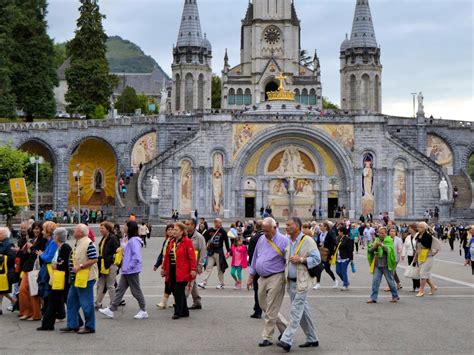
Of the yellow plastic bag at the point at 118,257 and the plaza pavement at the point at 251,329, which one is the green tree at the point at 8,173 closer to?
the plaza pavement at the point at 251,329

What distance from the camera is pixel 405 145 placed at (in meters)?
52.0

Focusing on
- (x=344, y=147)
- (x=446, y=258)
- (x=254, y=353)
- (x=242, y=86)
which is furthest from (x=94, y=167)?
(x=254, y=353)

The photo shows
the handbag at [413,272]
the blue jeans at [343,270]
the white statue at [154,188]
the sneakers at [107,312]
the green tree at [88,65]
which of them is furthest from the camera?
A: the green tree at [88,65]

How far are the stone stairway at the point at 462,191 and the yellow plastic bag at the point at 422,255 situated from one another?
123 feet

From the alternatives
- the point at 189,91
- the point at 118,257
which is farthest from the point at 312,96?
the point at 118,257

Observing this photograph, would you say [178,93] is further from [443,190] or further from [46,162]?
[443,190]

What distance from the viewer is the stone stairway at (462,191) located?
5238cm

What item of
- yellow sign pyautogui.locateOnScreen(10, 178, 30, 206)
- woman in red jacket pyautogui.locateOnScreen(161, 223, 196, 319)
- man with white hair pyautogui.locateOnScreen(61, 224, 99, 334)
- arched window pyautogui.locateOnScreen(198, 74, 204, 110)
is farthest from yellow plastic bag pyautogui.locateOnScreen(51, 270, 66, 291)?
arched window pyautogui.locateOnScreen(198, 74, 204, 110)

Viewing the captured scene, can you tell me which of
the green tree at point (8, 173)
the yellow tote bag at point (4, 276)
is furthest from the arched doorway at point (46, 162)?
the yellow tote bag at point (4, 276)

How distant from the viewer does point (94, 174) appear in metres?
55.2

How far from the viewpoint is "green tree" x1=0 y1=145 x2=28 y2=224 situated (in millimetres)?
35938

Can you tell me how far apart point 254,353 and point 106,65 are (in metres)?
52.4

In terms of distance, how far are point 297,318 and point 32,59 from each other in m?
49.9

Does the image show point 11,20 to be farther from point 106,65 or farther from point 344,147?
point 344,147
